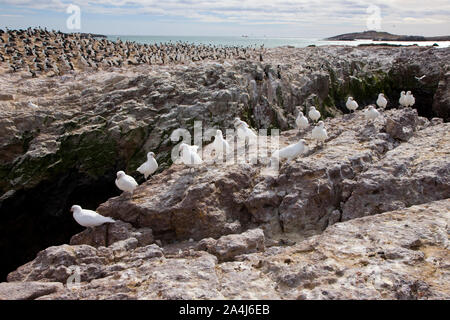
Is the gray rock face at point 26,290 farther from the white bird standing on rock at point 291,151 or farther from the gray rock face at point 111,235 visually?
the white bird standing on rock at point 291,151

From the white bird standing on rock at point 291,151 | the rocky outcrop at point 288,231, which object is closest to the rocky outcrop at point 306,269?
the rocky outcrop at point 288,231

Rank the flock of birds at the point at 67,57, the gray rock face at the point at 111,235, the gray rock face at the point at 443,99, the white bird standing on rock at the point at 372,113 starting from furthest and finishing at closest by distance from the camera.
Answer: the flock of birds at the point at 67,57, the gray rock face at the point at 443,99, the white bird standing on rock at the point at 372,113, the gray rock face at the point at 111,235

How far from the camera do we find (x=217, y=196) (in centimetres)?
1102

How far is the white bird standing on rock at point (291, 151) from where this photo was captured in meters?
12.2

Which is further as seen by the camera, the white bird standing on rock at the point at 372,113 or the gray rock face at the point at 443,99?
the gray rock face at the point at 443,99

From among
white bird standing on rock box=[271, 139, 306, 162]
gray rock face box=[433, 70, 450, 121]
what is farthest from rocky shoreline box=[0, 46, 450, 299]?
white bird standing on rock box=[271, 139, 306, 162]

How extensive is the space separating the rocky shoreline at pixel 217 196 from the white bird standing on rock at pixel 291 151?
2.44 ft

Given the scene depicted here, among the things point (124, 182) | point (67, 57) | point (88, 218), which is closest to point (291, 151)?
point (124, 182)

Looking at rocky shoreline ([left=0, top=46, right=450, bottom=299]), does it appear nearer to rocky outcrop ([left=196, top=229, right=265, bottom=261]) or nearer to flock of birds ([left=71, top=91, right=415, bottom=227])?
rocky outcrop ([left=196, top=229, right=265, bottom=261])

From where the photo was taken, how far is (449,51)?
31.2 meters

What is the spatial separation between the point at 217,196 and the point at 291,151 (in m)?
3.07

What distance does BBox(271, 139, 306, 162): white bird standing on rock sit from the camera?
40.1 feet

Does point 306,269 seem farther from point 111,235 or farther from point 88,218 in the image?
point 88,218
